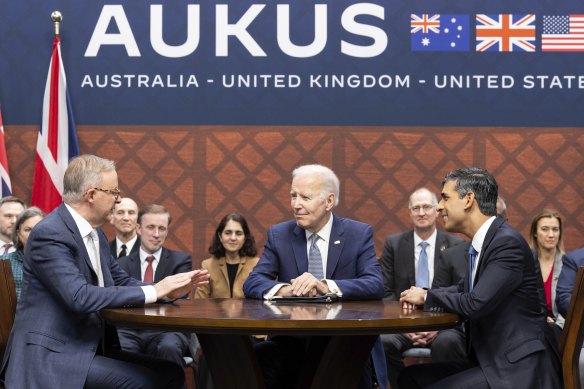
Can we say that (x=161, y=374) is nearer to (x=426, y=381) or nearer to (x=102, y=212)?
(x=102, y=212)

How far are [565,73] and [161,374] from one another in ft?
15.3

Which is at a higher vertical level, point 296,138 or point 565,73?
point 565,73

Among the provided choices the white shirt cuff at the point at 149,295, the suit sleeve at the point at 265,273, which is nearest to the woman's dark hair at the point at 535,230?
the suit sleeve at the point at 265,273

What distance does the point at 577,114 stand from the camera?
7.20 m

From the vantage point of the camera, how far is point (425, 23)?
724 centimetres

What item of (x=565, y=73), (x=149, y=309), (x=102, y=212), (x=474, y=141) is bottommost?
(x=149, y=309)

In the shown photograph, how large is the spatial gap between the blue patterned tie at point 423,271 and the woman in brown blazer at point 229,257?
44.1 inches

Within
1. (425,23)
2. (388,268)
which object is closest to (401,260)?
(388,268)

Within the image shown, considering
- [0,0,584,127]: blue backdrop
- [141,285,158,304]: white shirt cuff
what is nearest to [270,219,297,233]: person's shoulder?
[141,285,158,304]: white shirt cuff

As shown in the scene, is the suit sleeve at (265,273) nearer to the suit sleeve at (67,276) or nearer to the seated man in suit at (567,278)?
the suit sleeve at (67,276)

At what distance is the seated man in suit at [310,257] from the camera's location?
14.1ft

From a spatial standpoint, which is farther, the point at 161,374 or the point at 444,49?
the point at 444,49

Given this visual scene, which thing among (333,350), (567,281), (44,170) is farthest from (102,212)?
(44,170)

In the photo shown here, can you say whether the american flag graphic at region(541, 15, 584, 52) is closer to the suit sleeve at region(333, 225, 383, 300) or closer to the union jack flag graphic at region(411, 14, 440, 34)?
the union jack flag graphic at region(411, 14, 440, 34)
